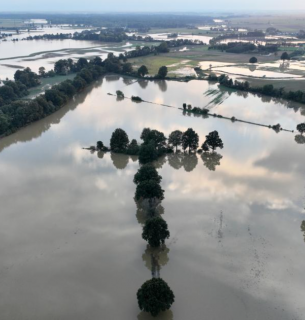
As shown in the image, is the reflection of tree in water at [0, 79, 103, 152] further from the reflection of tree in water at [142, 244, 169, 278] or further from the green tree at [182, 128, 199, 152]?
the reflection of tree in water at [142, 244, 169, 278]

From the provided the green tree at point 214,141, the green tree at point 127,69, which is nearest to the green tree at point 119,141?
the green tree at point 214,141

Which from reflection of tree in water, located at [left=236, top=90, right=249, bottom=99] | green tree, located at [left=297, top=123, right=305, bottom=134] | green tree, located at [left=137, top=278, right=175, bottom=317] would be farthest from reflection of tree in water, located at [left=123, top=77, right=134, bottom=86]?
green tree, located at [left=137, top=278, right=175, bottom=317]

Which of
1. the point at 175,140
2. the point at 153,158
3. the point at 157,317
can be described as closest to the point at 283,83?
the point at 175,140

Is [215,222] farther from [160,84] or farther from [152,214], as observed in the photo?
[160,84]

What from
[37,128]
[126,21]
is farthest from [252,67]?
[126,21]

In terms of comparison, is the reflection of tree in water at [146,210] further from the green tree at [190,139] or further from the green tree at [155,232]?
the green tree at [190,139]

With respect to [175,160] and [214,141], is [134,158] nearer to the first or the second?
[175,160]
